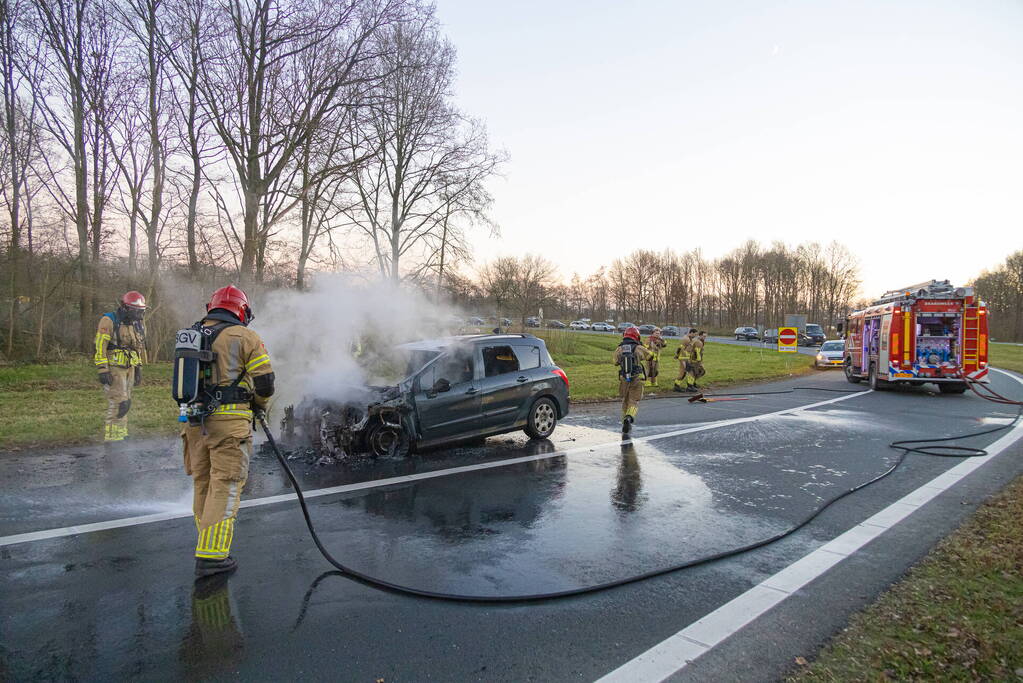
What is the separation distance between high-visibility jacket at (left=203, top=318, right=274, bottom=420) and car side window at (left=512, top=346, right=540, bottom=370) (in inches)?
198

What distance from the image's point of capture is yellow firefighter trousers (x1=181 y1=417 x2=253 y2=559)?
13.9ft

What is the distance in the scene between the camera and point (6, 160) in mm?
19625

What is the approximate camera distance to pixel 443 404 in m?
8.04

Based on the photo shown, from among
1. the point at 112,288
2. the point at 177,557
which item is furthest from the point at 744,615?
the point at 112,288

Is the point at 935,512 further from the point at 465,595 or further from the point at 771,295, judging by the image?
the point at 771,295

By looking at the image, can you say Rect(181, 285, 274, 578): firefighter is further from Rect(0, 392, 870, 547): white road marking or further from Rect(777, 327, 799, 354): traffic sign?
Rect(777, 327, 799, 354): traffic sign

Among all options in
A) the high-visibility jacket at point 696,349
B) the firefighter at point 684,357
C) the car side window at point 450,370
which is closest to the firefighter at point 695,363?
the high-visibility jacket at point 696,349

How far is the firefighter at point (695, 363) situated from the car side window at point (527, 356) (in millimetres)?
9468

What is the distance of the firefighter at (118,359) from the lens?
8992 millimetres

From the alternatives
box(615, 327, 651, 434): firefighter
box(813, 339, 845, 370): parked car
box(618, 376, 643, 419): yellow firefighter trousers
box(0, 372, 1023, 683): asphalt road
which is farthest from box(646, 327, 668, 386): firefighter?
box(813, 339, 845, 370): parked car

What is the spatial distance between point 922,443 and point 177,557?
410 inches

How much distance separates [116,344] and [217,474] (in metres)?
6.24

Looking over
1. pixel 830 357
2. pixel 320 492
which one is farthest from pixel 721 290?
pixel 320 492

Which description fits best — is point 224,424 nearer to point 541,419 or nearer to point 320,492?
point 320,492
